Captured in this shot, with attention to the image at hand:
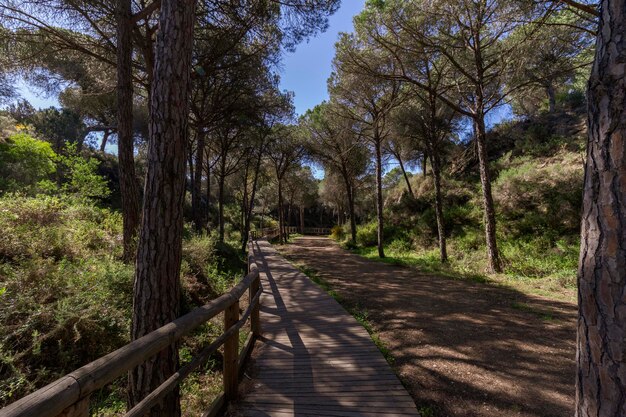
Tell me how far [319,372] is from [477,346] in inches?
82.2

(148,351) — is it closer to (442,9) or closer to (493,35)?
(442,9)

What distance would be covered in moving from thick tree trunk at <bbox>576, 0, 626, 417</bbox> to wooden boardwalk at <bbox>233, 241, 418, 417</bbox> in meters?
1.63

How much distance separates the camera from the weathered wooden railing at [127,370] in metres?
0.96

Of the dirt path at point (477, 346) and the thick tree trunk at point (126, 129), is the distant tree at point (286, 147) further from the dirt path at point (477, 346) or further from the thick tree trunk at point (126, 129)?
the dirt path at point (477, 346)

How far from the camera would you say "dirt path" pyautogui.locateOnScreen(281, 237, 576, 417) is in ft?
8.77

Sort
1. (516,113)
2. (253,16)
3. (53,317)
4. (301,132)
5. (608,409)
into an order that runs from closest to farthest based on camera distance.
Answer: (608,409) < (53,317) < (253,16) < (516,113) < (301,132)

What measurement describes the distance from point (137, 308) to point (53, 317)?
1.48m

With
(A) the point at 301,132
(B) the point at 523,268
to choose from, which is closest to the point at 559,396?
(B) the point at 523,268

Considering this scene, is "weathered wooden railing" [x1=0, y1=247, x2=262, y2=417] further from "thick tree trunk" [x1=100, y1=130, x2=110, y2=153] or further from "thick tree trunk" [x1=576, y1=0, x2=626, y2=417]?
"thick tree trunk" [x1=100, y1=130, x2=110, y2=153]

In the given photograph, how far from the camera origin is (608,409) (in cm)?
125

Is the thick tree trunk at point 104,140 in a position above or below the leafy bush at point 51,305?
above

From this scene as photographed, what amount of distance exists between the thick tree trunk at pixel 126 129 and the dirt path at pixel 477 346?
434 centimetres

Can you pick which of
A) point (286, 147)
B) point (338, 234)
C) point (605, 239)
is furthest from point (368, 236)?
point (605, 239)

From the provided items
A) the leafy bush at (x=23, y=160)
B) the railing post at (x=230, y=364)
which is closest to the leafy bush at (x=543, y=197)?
the railing post at (x=230, y=364)
